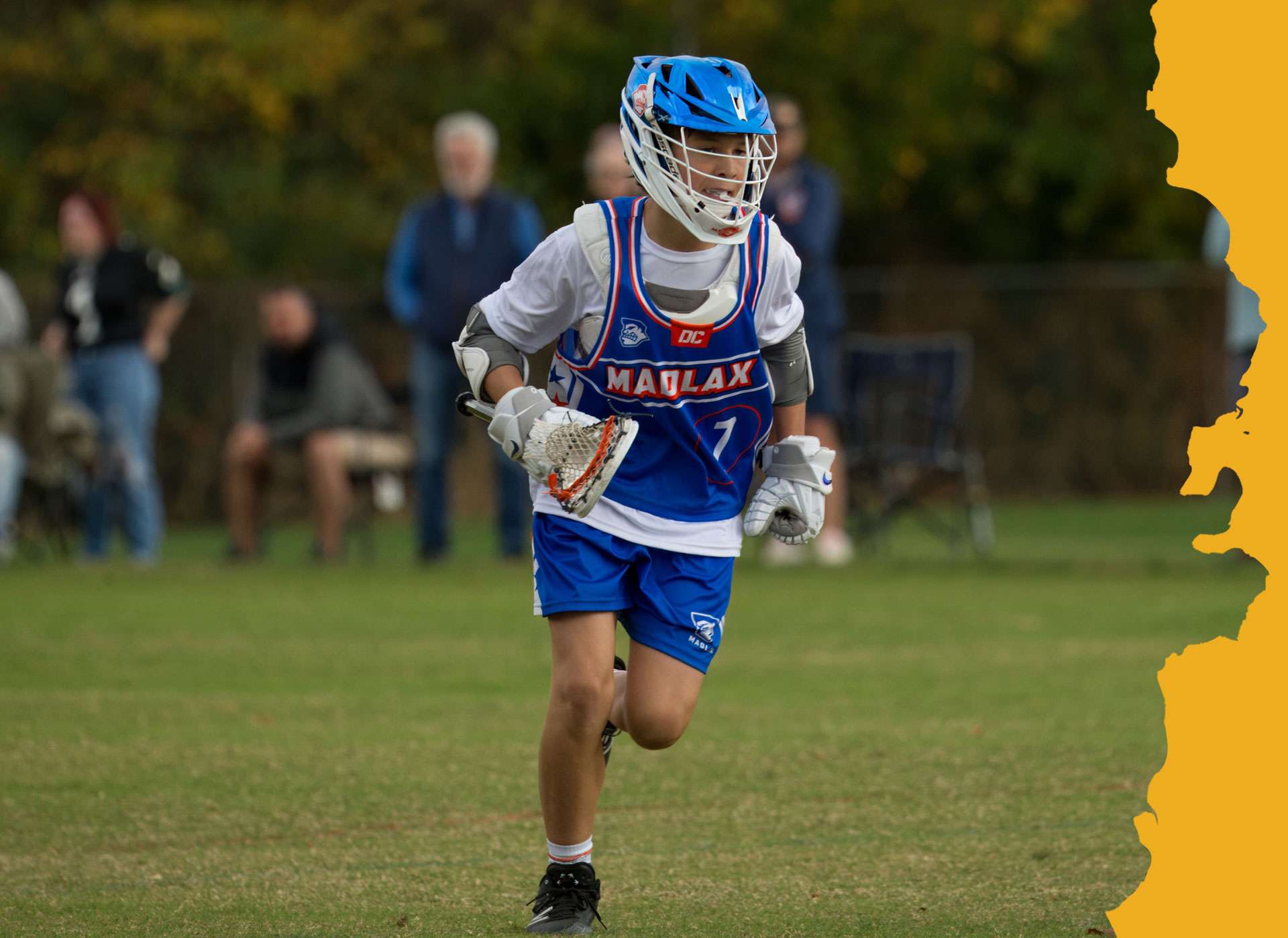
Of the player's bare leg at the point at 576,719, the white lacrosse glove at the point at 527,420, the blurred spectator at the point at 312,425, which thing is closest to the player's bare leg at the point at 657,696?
the player's bare leg at the point at 576,719

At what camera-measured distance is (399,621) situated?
10.5 meters

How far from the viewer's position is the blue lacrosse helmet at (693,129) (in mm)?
4797

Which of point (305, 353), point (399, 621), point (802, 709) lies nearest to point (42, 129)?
point (305, 353)

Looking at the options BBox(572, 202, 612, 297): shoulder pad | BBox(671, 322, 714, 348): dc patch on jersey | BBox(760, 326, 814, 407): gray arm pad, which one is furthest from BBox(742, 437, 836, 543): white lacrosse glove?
BBox(572, 202, 612, 297): shoulder pad

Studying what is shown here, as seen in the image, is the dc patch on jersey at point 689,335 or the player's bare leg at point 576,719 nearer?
the player's bare leg at point 576,719

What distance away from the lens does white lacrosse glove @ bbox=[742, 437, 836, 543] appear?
5.10m

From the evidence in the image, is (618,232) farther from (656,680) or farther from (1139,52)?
(1139,52)

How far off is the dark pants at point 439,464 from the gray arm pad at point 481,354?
7.60 m

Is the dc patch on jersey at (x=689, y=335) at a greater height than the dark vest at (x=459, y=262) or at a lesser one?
greater

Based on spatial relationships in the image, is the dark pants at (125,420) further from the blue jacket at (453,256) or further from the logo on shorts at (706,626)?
the logo on shorts at (706,626)

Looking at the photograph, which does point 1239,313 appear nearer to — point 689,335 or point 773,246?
point 773,246

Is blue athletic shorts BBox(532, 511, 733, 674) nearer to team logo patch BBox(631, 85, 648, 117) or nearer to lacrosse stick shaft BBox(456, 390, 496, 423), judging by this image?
lacrosse stick shaft BBox(456, 390, 496, 423)

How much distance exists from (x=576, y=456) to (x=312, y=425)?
30.0 ft

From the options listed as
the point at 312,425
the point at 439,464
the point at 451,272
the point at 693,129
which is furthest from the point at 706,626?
the point at 312,425
